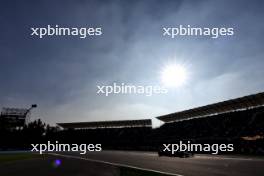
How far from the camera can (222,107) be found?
6700cm

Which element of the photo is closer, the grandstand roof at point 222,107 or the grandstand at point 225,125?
the grandstand at point 225,125

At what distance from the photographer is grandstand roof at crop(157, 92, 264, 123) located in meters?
58.8

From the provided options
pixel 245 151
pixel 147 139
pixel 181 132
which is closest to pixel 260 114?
pixel 245 151

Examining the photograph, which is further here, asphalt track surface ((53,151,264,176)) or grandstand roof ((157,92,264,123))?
grandstand roof ((157,92,264,123))

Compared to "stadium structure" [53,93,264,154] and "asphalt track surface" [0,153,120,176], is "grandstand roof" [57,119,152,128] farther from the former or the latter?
"asphalt track surface" [0,153,120,176]

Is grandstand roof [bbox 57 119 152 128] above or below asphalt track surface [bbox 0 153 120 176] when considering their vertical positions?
above

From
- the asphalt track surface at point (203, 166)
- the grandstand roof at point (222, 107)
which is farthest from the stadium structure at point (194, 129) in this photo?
the asphalt track surface at point (203, 166)

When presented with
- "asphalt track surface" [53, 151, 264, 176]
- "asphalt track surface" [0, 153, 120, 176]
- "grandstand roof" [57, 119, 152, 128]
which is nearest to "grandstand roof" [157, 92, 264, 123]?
"grandstand roof" [57, 119, 152, 128]

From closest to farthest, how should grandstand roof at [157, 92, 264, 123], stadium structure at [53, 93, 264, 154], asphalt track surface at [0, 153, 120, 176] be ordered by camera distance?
asphalt track surface at [0, 153, 120, 176] < stadium structure at [53, 93, 264, 154] < grandstand roof at [157, 92, 264, 123]

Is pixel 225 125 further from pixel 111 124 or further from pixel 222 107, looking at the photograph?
pixel 111 124

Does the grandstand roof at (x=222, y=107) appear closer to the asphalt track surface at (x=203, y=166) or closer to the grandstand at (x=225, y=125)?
the grandstand at (x=225, y=125)

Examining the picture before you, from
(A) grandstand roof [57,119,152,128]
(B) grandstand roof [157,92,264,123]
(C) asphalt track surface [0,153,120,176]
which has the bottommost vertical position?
(C) asphalt track surface [0,153,120,176]

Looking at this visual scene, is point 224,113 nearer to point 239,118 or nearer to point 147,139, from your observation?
point 239,118

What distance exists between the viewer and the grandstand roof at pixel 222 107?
5877 cm
